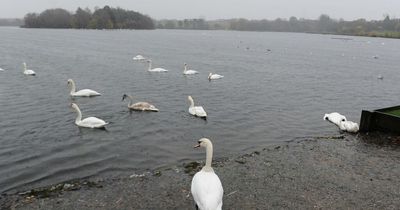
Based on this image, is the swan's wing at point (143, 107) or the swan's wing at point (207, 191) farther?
the swan's wing at point (143, 107)

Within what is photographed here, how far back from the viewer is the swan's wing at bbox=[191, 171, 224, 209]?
29.1ft

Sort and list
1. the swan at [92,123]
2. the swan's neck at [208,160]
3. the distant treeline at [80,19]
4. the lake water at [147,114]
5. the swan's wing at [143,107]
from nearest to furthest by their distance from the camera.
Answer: the swan's neck at [208,160] < the lake water at [147,114] < the swan at [92,123] < the swan's wing at [143,107] < the distant treeline at [80,19]

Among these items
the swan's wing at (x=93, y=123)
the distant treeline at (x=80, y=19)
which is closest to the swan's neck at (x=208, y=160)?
the swan's wing at (x=93, y=123)

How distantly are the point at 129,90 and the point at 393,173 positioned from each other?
19485 millimetres

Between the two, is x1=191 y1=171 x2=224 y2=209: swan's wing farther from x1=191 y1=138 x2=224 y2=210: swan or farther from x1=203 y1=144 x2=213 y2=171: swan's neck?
x1=203 y1=144 x2=213 y2=171: swan's neck

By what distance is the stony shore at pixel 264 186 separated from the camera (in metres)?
10.8

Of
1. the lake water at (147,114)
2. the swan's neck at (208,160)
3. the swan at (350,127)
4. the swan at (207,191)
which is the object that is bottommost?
the lake water at (147,114)

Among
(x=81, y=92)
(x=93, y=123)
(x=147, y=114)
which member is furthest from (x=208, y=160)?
(x=81, y=92)

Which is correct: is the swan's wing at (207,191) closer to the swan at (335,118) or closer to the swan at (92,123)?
the swan at (92,123)

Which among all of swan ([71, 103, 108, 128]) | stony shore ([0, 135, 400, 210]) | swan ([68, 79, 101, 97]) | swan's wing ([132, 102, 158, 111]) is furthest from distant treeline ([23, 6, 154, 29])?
stony shore ([0, 135, 400, 210])

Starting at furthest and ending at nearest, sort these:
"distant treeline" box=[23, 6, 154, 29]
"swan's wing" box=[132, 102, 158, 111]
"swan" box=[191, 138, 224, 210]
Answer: "distant treeline" box=[23, 6, 154, 29] → "swan's wing" box=[132, 102, 158, 111] → "swan" box=[191, 138, 224, 210]

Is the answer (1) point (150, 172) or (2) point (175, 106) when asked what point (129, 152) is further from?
(2) point (175, 106)

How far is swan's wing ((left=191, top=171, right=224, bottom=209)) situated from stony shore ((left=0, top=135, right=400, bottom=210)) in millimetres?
1361

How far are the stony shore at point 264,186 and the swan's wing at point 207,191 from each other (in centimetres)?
136
